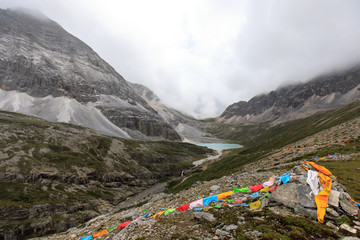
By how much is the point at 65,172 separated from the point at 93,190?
55.6 feet

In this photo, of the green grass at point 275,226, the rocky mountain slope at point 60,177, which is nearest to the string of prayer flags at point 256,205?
the green grass at point 275,226

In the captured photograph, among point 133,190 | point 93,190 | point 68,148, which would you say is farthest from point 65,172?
point 133,190

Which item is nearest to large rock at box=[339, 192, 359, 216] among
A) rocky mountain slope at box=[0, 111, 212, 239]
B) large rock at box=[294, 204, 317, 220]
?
large rock at box=[294, 204, 317, 220]

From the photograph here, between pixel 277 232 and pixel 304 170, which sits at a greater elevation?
pixel 304 170

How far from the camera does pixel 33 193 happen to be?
64.1 metres

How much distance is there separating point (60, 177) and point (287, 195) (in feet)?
309

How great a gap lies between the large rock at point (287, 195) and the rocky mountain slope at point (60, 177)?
61862 millimetres

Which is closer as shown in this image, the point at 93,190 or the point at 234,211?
the point at 234,211

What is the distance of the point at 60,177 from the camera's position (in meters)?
80.2

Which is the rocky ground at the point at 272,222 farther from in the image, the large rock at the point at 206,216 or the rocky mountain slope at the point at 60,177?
the rocky mountain slope at the point at 60,177

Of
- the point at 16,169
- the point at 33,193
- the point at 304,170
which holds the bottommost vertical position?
the point at 304,170

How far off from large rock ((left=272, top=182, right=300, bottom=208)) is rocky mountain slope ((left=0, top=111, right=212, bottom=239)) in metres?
61.9

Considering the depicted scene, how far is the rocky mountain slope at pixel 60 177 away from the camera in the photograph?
174 feet

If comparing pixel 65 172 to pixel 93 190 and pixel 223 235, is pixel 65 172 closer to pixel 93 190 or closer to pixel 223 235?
→ pixel 93 190
